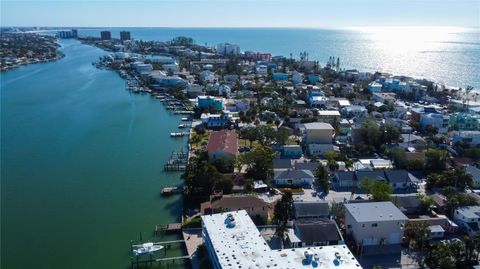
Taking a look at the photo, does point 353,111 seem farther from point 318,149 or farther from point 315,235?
point 315,235

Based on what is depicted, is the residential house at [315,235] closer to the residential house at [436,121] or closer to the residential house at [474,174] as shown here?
the residential house at [474,174]

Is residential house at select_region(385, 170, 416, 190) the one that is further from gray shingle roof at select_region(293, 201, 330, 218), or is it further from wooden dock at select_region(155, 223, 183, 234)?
wooden dock at select_region(155, 223, 183, 234)

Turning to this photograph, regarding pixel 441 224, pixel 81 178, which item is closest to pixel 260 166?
pixel 441 224

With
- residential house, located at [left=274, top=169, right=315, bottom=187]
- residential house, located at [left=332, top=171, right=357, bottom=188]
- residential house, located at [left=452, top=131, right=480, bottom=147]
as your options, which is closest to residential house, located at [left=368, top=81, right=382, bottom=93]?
residential house, located at [left=452, top=131, right=480, bottom=147]

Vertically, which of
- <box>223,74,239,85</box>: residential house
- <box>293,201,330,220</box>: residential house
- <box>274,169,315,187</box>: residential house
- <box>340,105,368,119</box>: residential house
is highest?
<box>223,74,239,85</box>: residential house

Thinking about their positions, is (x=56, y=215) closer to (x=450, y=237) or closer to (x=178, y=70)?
(x=450, y=237)

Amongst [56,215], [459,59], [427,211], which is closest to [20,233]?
[56,215]
